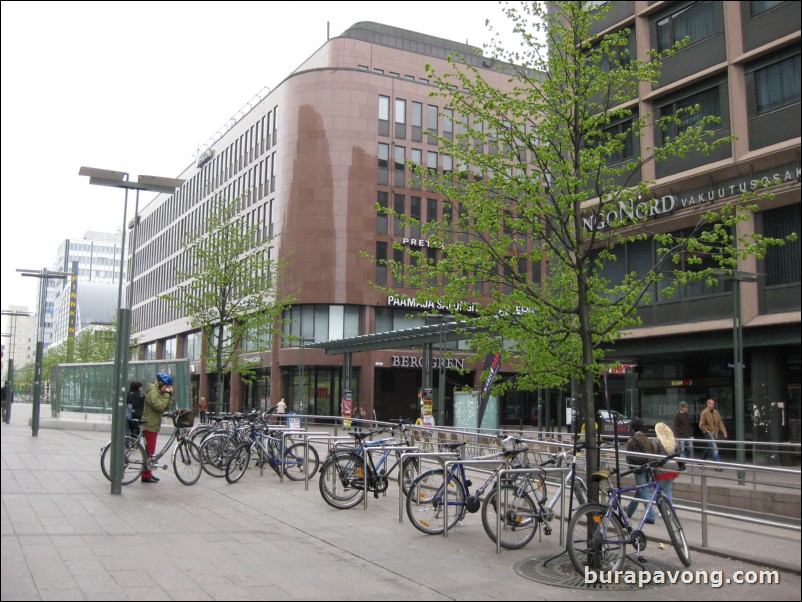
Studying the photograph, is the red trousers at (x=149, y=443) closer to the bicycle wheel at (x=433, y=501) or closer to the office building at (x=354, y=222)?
the bicycle wheel at (x=433, y=501)

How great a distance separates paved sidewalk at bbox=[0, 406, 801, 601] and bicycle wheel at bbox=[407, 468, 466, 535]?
178 mm

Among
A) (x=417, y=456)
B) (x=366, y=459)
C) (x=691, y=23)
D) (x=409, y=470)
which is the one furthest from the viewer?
(x=409, y=470)

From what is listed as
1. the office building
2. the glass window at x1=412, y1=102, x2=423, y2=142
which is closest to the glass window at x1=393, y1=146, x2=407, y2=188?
the office building

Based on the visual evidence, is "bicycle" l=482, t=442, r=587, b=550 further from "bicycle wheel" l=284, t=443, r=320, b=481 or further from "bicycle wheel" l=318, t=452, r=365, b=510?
"bicycle wheel" l=284, t=443, r=320, b=481

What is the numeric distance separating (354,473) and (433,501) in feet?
7.58

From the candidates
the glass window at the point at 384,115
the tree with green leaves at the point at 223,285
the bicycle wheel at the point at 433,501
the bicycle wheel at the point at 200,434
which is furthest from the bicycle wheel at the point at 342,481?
the glass window at the point at 384,115

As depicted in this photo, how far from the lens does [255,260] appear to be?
28.5 meters

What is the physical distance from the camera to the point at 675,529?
8.16 meters

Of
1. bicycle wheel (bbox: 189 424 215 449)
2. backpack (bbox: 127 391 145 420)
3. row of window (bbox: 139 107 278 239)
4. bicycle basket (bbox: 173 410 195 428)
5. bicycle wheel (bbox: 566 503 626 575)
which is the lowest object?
bicycle wheel (bbox: 566 503 626 575)

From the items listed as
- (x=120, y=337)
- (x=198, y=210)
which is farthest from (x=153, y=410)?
(x=198, y=210)

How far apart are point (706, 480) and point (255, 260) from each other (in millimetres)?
21341

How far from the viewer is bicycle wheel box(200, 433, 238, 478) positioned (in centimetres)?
1477

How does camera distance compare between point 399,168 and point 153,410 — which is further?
point 399,168

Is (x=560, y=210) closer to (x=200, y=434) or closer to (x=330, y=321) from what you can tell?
(x=200, y=434)
